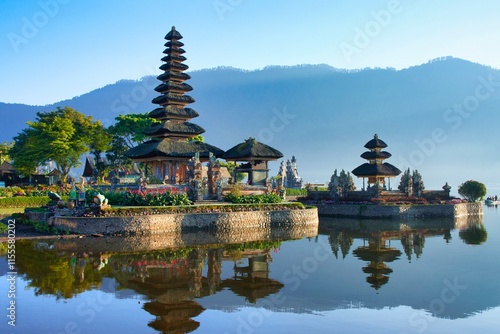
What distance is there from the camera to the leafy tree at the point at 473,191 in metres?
49.2

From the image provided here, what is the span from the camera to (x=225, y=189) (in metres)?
34.7

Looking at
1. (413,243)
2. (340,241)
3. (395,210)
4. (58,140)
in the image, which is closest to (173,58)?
(58,140)

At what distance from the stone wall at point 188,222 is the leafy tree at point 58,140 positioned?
83.4ft

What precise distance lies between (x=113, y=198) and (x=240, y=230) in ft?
28.0

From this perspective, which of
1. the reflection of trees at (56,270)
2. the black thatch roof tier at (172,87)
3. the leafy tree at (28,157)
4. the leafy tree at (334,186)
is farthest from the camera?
the leafy tree at (28,157)

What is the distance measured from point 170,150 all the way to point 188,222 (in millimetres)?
13413

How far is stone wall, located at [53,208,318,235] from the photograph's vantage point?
83.1 feet

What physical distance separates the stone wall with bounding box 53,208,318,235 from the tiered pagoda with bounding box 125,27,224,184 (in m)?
10.8

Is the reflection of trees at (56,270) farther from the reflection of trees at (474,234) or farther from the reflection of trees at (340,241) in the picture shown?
the reflection of trees at (474,234)

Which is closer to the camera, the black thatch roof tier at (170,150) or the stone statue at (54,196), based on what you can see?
the stone statue at (54,196)

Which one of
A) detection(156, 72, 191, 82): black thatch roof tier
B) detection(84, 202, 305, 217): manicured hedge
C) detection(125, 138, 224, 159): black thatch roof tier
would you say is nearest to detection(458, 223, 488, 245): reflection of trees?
detection(84, 202, 305, 217): manicured hedge

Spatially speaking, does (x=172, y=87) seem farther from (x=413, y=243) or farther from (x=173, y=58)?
(x=413, y=243)

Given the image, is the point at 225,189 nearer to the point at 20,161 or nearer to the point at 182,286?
the point at 182,286

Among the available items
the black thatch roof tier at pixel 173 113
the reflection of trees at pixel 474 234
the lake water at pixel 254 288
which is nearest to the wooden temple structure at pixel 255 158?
the black thatch roof tier at pixel 173 113
